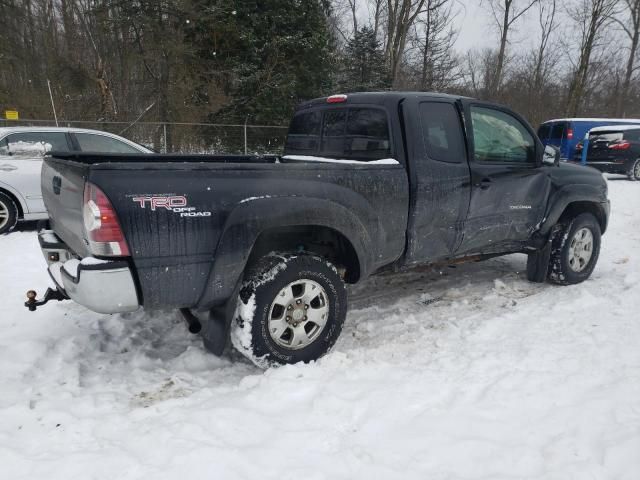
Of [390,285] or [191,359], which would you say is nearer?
[191,359]

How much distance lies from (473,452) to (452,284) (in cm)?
291

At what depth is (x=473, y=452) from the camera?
237 cm

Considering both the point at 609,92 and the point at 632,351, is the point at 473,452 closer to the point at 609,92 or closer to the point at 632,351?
the point at 632,351

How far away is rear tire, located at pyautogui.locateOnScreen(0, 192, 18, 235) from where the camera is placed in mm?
7172

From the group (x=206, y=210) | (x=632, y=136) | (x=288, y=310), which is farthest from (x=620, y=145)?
(x=206, y=210)

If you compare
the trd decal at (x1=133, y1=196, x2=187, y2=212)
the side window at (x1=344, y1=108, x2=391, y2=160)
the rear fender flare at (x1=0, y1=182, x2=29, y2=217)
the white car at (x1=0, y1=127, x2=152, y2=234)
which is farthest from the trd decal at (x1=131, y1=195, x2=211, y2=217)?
the rear fender flare at (x1=0, y1=182, x2=29, y2=217)

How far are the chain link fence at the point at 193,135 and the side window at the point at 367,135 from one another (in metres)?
13.9

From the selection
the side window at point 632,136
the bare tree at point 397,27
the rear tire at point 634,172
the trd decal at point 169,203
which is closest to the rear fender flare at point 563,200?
the trd decal at point 169,203

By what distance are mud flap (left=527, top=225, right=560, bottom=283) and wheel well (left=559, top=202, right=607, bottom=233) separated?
23 centimetres

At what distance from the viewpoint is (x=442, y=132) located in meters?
3.98

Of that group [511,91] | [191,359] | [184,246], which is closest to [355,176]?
[184,246]

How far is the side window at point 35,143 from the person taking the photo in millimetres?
7352

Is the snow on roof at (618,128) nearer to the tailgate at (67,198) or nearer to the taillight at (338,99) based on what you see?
the taillight at (338,99)

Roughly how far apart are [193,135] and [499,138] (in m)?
14.6
